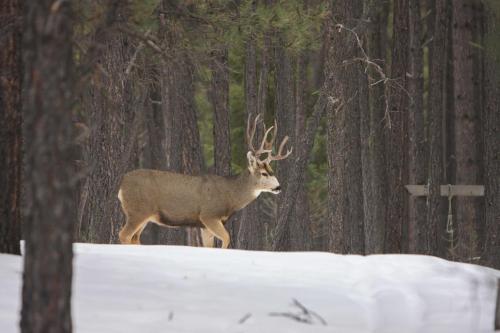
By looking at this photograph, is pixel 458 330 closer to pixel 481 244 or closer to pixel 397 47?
pixel 397 47

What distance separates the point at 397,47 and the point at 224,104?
3.60 m

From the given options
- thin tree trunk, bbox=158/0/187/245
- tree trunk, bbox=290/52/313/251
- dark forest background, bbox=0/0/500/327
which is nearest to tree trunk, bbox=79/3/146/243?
dark forest background, bbox=0/0/500/327

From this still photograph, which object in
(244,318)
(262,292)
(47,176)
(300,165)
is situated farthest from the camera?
(300,165)

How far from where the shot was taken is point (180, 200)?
15.5 m

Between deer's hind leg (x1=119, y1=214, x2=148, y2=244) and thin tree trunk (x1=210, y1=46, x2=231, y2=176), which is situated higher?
thin tree trunk (x1=210, y1=46, x2=231, y2=176)

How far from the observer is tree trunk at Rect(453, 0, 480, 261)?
20.4m

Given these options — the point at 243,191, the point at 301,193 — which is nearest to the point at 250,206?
the point at 301,193

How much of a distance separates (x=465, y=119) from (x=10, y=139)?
1297 cm

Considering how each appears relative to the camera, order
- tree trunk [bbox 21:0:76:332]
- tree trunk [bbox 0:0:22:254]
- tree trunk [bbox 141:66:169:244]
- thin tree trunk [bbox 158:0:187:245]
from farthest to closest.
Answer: tree trunk [bbox 141:66:169:244], thin tree trunk [bbox 158:0:187:245], tree trunk [bbox 0:0:22:254], tree trunk [bbox 21:0:76:332]

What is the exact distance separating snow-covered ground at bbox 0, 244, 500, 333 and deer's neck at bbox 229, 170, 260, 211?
5497mm

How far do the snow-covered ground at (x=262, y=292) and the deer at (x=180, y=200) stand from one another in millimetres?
4592

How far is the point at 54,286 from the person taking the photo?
17.5 feet

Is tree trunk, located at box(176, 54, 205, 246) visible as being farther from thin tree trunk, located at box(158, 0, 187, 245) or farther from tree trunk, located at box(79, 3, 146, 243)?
tree trunk, located at box(79, 3, 146, 243)

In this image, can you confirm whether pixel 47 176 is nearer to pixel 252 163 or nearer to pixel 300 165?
pixel 252 163
